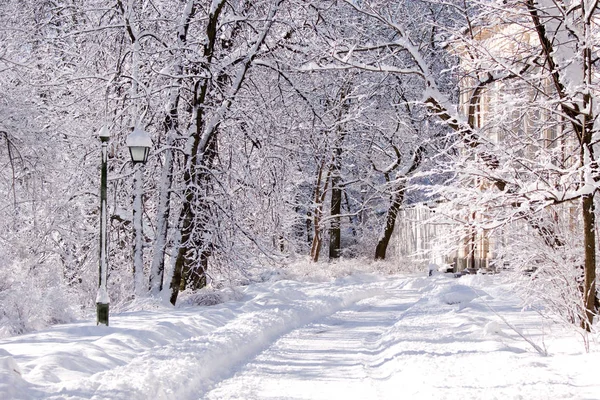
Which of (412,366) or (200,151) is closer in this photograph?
(412,366)

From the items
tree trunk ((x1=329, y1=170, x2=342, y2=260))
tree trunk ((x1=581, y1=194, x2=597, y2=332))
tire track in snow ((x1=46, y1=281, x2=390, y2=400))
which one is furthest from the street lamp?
tree trunk ((x1=329, y1=170, x2=342, y2=260))

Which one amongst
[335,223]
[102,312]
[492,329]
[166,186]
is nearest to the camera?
[492,329]

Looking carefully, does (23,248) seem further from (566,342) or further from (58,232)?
(566,342)

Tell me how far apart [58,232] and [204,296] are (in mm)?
5345

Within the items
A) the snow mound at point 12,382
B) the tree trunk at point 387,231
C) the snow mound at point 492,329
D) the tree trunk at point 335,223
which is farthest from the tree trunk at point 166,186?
the tree trunk at point 335,223

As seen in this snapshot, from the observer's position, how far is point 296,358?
10859mm

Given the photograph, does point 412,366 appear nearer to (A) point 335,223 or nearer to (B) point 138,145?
(B) point 138,145

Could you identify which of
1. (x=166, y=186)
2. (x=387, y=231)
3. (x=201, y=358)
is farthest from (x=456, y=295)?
(x=387, y=231)

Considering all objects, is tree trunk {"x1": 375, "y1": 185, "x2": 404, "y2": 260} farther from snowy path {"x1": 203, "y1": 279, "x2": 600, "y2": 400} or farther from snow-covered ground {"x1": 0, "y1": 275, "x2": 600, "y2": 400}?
snowy path {"x1": 203, "y1": 279, "x2": 600, "y2": 400}

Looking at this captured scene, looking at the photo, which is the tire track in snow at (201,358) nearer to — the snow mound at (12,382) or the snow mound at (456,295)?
the snow mound at (12,382)

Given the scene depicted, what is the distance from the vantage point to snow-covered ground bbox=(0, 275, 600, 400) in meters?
7.56

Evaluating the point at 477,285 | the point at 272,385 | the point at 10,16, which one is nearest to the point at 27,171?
the point at 10,16

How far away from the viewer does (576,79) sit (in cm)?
963

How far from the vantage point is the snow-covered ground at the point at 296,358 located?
24.8 feet
